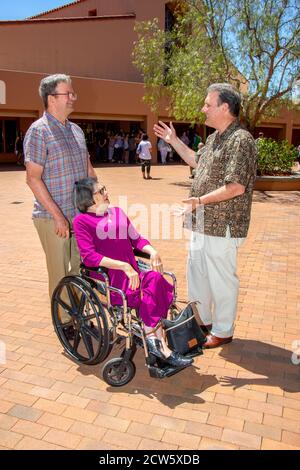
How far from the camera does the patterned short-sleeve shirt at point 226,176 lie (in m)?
3.12

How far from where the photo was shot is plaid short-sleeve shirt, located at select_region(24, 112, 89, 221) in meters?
3.31

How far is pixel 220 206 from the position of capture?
333 cm

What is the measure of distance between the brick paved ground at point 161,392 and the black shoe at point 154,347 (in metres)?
0.29

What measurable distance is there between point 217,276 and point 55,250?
133cm

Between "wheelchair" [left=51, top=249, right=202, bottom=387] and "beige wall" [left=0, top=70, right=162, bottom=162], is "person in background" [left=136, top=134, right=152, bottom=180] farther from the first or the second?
"wheelchair" [left=51, top=249, right=202, bottom=387]

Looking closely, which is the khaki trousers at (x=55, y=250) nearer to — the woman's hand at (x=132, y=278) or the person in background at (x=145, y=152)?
the woman's hand at (x=132, y=278)

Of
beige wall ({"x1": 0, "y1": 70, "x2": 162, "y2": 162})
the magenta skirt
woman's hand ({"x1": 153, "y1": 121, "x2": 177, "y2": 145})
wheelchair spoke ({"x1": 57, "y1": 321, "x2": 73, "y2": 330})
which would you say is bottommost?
wheelchair spoke ({"x1": 57, "y1": 321, "x2": 73, "y2": 330})

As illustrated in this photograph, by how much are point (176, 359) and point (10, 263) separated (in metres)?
3.61

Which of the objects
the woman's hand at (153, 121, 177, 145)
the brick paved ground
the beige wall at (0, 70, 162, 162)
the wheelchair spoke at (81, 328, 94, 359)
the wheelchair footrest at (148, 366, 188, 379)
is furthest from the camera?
the beige wall at (0, 70, 162, 162)

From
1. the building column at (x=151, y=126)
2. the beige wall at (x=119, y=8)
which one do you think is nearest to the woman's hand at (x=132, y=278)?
the building column at (x=151, y=126)

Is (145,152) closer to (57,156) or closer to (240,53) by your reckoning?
(240,53)

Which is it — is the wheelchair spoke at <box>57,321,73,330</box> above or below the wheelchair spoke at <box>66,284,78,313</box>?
below

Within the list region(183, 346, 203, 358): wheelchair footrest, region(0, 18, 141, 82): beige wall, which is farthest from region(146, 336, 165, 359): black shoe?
region(0, 18, 141, 82): beige wall

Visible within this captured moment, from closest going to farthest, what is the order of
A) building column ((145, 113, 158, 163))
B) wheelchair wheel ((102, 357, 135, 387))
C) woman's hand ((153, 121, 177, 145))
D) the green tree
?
1. wheelchair wheel ((102, 357, 135, 387))
2. woman's hand ((153, 121, 177, 145))
3. the green tree
4. building column ((145, 113, 158, 163))
